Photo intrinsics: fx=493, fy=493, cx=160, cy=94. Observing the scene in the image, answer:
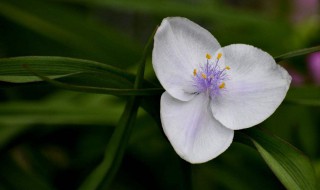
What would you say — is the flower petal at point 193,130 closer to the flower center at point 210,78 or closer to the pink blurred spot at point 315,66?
the flower center at point 210,78

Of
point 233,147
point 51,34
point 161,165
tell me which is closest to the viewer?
point 233,147

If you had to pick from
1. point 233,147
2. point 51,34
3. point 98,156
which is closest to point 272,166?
point 233,147

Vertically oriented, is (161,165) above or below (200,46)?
below

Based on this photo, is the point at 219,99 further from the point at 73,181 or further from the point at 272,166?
the point at 73,181

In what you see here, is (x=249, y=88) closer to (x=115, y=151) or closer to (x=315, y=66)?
(x=115, y=151)

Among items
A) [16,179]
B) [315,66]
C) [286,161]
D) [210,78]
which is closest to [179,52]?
[210,78]

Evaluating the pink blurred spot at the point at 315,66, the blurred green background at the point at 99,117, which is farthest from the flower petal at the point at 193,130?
the pink blurred spot at the point at 315,66
